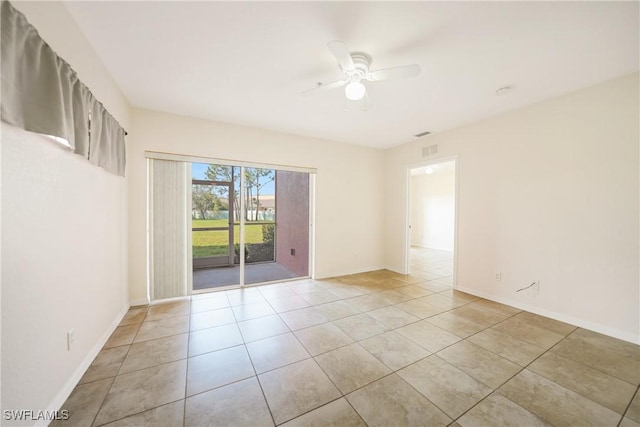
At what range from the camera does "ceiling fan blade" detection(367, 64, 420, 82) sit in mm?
1826

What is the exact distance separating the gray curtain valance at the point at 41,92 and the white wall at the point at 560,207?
4.08 meters

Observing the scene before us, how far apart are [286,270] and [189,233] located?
2.37 m

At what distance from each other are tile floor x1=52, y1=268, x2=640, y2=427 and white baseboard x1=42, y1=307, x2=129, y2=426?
0.16 feet

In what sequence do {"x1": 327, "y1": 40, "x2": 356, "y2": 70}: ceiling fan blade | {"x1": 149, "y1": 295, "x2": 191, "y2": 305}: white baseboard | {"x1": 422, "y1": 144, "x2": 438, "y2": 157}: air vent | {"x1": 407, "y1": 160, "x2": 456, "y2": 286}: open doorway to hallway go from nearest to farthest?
{"x1": 327, "y1": 40, "x2": 356, "y2": 70}: ceiling fan blade → {"x1": 149, "y1": 295, "x2": 191, "y2": 305}: white baseboard → {"x1": 422, "y1": 144, "x2": 438, "y2": 157}: air vent → {"x1": 407, "y1": 160, "x2": 456, "y2": 286}: open doorway to hallway

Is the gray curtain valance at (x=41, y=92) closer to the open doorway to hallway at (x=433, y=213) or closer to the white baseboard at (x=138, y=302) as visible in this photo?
the white baseboard at (x=138, y=302)

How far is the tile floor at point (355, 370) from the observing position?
1469 millimetres

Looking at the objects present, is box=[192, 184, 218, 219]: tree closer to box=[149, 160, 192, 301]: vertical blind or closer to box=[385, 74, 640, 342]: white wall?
box=[149, 160, 192, 301]: vertical blind

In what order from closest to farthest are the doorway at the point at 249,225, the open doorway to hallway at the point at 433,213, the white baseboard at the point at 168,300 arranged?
the white baseboard at the point at 168,300 < the doorway at the point at 249,225 < the open doorway to hallway at the point at 433,213

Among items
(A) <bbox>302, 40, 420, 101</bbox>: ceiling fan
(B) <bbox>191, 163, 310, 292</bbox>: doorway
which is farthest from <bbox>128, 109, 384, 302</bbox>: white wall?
(A) <bbox>302, 40, 420, 101</bbox>: ceiling fan

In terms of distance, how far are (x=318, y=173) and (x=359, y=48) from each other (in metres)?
2.56

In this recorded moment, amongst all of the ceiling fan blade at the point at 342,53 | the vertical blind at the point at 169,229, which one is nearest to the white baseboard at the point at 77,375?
the vertical blind at the point at 169,229

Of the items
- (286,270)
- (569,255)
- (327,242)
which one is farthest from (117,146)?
(569,255)

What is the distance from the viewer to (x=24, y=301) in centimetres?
120

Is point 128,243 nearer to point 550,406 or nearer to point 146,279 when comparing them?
point 146,279
